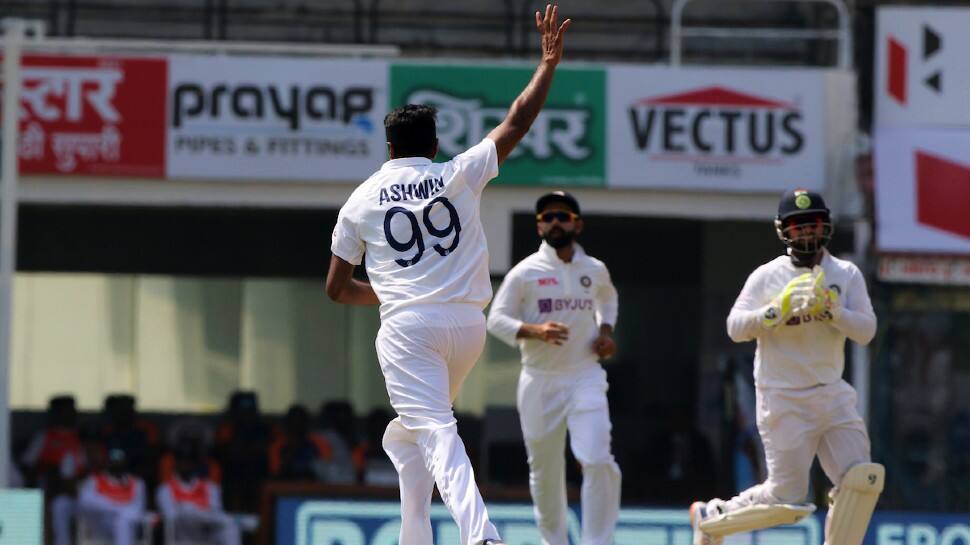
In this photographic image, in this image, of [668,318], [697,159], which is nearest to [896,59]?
[697,159]

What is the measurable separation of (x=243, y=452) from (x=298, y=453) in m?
0.50

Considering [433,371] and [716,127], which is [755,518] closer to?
[433,371]

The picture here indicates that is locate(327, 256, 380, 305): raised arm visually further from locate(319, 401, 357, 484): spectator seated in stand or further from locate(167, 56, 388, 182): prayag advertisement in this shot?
locate(319, 401, 357, 484): spectator seated in stand

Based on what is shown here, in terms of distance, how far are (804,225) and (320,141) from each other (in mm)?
7589

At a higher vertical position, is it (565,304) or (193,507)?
(565,304)

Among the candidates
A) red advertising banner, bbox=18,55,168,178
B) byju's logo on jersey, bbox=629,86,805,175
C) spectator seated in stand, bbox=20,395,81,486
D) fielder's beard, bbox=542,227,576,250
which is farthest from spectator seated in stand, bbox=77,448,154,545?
fielder's beard, bbox=542,227,576,250

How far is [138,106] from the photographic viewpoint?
15.1 m

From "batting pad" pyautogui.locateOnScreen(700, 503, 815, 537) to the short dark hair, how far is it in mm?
2458

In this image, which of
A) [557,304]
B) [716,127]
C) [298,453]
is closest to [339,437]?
[298,453]

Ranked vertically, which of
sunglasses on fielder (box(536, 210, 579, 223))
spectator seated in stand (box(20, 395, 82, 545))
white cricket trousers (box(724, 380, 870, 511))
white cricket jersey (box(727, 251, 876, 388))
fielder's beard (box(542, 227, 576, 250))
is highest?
Result: sunglasses on fielder (box(536, 210, 579, 223))

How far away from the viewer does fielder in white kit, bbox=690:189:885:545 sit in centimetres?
825

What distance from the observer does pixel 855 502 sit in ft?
27.2

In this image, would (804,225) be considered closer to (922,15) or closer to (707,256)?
(922,15)

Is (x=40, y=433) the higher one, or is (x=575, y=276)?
(x=575, y=276)
